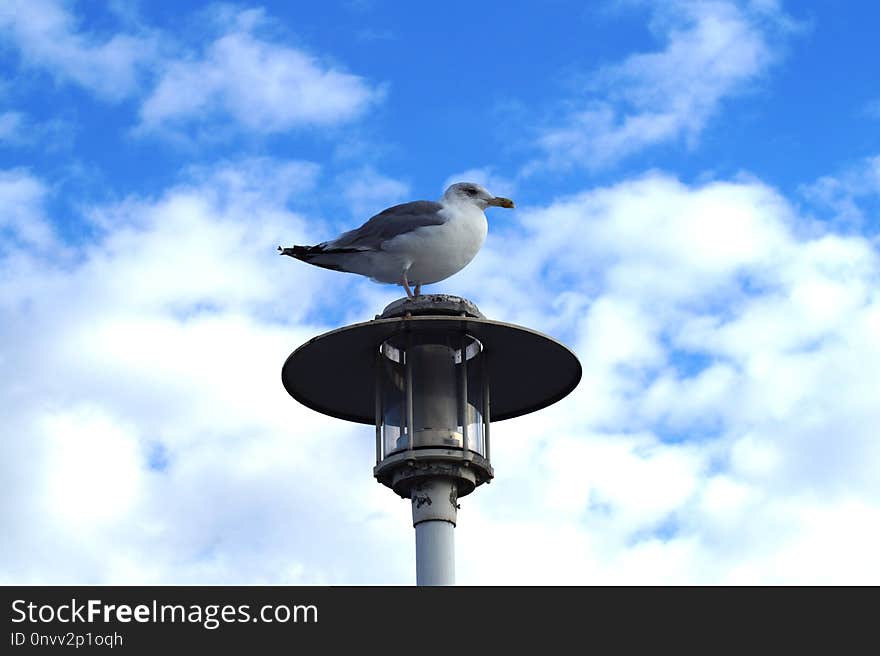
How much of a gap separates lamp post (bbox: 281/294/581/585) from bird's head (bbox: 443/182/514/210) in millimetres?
1223

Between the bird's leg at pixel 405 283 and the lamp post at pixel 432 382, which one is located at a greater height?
the bird's leg at pixel 405 283

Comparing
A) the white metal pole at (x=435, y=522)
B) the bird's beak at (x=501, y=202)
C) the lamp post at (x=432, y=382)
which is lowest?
the white metal pole at (x=435, y=522)

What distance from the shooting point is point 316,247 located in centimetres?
1508

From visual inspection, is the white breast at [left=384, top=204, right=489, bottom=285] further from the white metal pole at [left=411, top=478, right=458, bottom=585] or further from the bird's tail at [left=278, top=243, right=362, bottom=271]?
the white metal pole at [left=411, top=478, right=458, bottom=585]

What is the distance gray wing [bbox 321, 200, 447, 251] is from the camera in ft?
48.5

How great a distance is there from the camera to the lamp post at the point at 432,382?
13914 mm

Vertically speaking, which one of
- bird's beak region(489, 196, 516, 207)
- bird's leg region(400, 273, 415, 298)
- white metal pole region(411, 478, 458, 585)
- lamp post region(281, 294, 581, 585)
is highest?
bird's beak region(489, 196, 516, 207)

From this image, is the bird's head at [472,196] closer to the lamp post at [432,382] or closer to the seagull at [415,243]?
the seagull at [415,243]

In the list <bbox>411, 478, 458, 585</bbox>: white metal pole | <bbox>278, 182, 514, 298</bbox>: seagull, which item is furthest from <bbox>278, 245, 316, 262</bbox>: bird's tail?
<bbox>411, 478, 458, 585</bbox>: white metal pole

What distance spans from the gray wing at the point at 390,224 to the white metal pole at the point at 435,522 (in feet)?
8.18

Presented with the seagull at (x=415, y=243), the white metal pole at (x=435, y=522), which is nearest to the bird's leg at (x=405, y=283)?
the seagull at (x=415, y=243)
